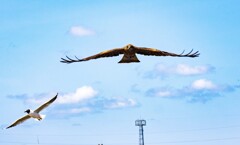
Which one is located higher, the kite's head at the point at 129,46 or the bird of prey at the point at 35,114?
the kite's head at the point at 129,46

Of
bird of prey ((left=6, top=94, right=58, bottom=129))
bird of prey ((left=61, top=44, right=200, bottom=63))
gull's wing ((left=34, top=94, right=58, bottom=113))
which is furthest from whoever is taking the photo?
bird of prey ((left=6, top=94, right=58, bottom=129))

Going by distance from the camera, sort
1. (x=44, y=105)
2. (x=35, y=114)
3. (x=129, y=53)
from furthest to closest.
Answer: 1. (x=35, y=114)
2. (x=44, y=105)
3. (x=129, y=53)

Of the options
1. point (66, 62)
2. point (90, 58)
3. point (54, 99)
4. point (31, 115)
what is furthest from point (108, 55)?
point (31, 115)

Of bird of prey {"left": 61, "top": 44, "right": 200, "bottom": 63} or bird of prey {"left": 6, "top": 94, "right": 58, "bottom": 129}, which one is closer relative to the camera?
bird of prey {"left": 61, "top": 44, "right": 200, "bottom": 63}

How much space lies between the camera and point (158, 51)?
47.7m

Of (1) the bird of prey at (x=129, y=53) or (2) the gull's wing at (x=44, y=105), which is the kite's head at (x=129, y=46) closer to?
(1) the bird of prey at (x=129, y=53)

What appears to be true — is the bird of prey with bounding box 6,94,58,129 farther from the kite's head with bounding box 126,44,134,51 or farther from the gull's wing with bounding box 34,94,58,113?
the kite's head with bounding box 126,44,134,51

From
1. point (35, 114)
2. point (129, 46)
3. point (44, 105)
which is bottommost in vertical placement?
point (35, 114)

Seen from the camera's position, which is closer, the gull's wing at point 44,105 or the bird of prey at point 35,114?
the gull's wing at point 44,105

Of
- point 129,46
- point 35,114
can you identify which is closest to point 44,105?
point 35,114

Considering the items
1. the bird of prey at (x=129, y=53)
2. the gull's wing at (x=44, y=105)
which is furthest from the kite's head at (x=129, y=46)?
the gull's wing at (x=44, y=105)

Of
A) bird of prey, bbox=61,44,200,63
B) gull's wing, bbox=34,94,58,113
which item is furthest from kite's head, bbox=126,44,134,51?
gull's wing, bbox=34,94,58,113

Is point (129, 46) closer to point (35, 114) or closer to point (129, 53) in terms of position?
point (129, 53)

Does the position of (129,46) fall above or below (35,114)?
above
